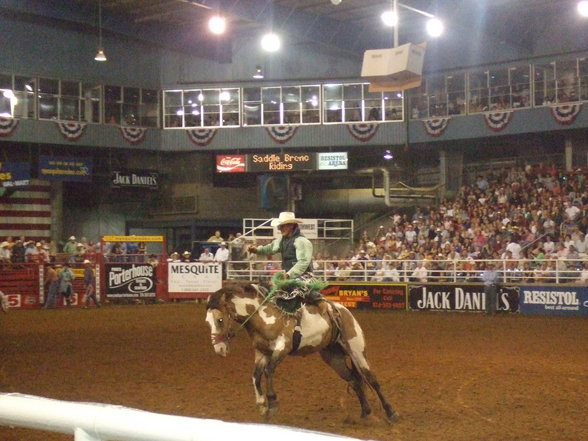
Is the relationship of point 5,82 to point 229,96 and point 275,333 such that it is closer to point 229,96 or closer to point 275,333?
point 229,96

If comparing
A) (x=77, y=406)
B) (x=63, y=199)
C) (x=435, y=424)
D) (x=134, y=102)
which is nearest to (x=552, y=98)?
(x=134, y=102)

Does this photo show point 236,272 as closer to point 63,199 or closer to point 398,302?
point 398,302

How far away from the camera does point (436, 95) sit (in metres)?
38.4

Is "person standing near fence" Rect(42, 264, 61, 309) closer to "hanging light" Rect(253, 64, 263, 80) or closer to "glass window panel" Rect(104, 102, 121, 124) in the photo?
"glass window panel" Rect(104, 102, 121, 124)

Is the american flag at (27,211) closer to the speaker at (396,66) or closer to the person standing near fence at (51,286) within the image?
the person standing near fence at (51,286)

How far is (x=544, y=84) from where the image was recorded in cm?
3566

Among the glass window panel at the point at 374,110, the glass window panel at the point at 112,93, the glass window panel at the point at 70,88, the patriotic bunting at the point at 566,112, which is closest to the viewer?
the patriotic bunting at the point at 566,112

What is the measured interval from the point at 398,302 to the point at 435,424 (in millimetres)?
17731

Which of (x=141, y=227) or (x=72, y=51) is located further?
(x=141, y=227)

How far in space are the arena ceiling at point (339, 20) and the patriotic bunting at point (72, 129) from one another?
4.60 metres

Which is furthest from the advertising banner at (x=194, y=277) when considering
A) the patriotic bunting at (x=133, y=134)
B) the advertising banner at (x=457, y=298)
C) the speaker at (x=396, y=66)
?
the speaker at (x=396, y=66)

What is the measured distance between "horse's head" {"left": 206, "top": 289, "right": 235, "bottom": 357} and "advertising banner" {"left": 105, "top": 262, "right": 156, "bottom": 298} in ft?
70.3

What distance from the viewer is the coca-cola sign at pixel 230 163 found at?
39750mm

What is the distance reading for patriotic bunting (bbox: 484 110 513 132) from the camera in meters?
36.1
